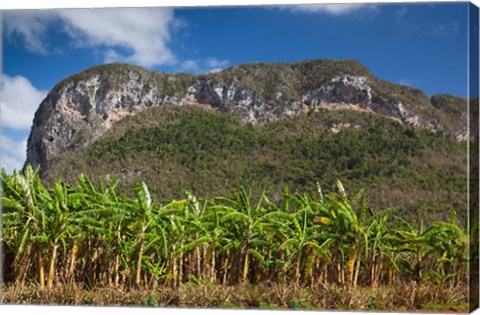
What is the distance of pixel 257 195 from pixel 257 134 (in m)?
2.86

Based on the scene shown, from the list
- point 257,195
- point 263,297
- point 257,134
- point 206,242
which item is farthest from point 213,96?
point 263,297

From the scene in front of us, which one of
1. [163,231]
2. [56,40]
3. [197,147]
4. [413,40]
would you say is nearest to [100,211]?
[163,231]

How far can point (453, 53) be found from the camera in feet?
21.6

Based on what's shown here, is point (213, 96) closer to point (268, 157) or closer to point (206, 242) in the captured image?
point (268, 157)

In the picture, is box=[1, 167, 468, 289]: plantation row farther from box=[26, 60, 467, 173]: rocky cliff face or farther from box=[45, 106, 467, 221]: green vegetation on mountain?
box=[26, 60, 467, 173]: rocky cliff face

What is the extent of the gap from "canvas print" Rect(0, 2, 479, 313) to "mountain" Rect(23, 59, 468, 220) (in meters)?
0.09

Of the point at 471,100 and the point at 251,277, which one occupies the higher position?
the point at 471,100

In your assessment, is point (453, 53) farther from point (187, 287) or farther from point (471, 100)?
point (187, 287)

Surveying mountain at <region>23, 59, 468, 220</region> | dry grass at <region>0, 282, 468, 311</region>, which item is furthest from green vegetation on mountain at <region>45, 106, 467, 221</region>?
dry grass at <region>0, 282, 468, 311</region>

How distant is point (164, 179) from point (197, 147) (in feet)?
4.68

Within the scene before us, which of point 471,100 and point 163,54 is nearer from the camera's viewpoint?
point 471,100

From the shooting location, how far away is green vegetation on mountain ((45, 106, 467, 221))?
37.7 ft

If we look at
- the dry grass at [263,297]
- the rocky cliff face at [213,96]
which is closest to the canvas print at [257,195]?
the dry grass at [263,297]

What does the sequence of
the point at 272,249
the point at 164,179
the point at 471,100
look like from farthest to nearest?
the point at 164,179
the point at 272,249
the point at 471,100
